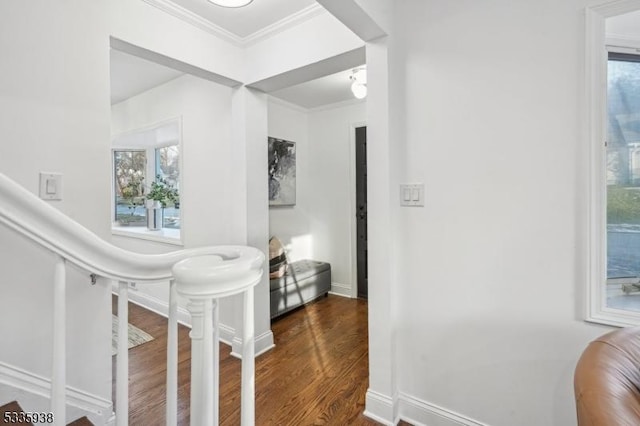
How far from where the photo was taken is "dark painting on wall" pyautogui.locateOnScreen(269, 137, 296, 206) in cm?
363

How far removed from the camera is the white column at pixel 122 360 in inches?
29.4

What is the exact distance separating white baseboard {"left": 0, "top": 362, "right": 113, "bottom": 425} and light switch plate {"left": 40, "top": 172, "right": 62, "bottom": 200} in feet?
2.44

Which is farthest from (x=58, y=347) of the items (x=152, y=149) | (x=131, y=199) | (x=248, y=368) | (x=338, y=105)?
(x=131, y=199)

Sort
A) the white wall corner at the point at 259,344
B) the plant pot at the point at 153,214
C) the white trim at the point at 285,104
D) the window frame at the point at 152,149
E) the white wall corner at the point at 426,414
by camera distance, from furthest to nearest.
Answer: the plant pot at the point at 153,214
the white trim at the point at 285,104
the window frame at the point at 152,149
the white wall corner at the point at 259,344
the white wall corner at the point at 426,414

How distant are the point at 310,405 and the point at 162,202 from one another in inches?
118

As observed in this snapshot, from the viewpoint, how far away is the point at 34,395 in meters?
1.05

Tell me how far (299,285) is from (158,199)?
2043mm

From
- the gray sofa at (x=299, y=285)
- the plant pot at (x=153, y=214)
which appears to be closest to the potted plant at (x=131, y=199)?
the plant pot at (x=153, y=214)

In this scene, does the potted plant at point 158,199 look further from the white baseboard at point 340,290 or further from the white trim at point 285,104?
the white baseboard at point 340,290

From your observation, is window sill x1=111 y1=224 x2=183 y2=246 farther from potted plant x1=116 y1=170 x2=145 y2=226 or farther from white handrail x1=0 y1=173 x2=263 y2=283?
white handrail x1=0 y1=173 x2=263 y2=283

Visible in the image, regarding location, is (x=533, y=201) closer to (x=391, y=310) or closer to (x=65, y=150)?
(x=391, y=310)

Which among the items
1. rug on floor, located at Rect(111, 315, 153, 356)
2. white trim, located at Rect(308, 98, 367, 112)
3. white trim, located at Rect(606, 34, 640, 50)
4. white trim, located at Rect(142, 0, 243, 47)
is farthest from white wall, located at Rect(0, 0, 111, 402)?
white trim, located at Rect(308, 98, 367, 112)

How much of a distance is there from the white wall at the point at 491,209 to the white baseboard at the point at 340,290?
2.13 metres

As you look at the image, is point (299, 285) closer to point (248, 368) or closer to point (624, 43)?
point (248, 368)
